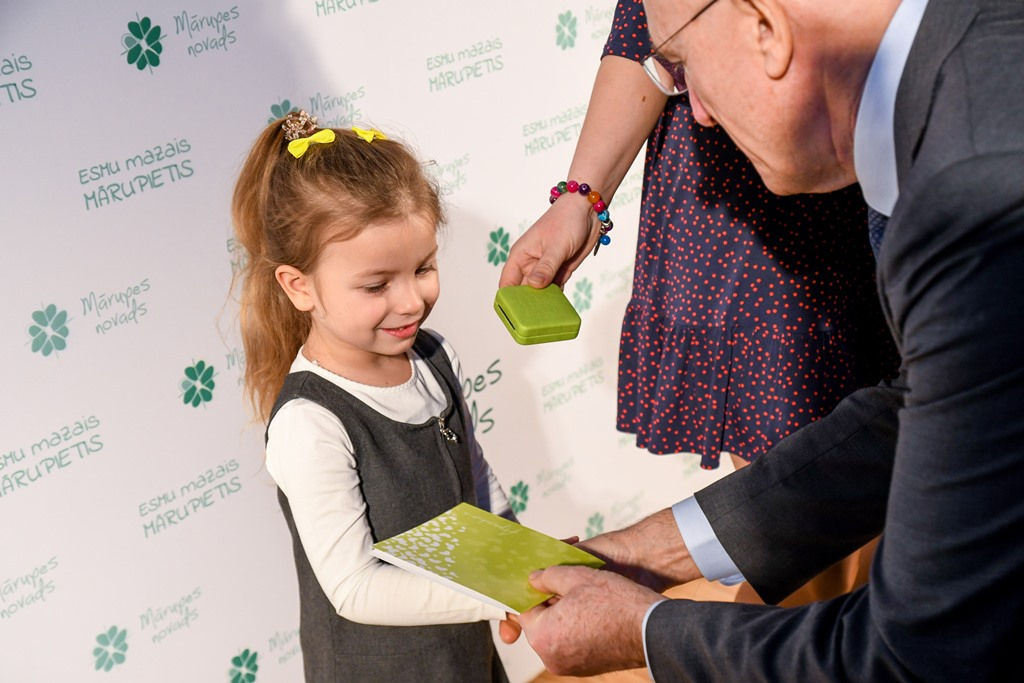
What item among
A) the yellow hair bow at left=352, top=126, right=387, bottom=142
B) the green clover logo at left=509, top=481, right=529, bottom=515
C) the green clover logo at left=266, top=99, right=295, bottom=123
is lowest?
the green clover logo at left=509, top=481, right=529, bottom=515

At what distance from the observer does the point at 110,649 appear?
1.61m

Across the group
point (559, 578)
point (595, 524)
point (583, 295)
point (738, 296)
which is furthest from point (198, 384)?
point (595, 524)

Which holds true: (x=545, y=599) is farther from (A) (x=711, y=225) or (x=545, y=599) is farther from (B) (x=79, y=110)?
(B) (x=79, y=110)

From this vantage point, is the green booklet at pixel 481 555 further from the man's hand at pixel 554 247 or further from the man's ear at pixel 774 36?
the man's ear at pixel 774 36

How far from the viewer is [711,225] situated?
1651 mm

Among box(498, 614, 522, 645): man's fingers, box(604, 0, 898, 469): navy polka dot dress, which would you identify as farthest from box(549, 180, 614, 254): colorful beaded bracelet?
box(498, 614, 522, 645): man's fingers

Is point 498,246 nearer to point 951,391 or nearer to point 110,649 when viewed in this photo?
point 110,649

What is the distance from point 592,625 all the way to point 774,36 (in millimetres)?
613

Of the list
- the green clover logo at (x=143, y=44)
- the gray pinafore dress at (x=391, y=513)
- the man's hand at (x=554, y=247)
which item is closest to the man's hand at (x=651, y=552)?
the gray pinafore dress at (x=391, y=513)

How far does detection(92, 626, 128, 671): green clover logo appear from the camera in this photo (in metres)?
1.60

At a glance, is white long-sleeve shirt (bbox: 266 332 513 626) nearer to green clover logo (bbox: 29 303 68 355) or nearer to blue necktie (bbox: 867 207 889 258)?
green clover logo (bbox: 29 303 68 355)

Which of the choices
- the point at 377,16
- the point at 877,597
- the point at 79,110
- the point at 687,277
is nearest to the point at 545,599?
the point at 877,597

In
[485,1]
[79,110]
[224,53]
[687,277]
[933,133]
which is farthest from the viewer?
[485,1]

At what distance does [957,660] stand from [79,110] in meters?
1.30
